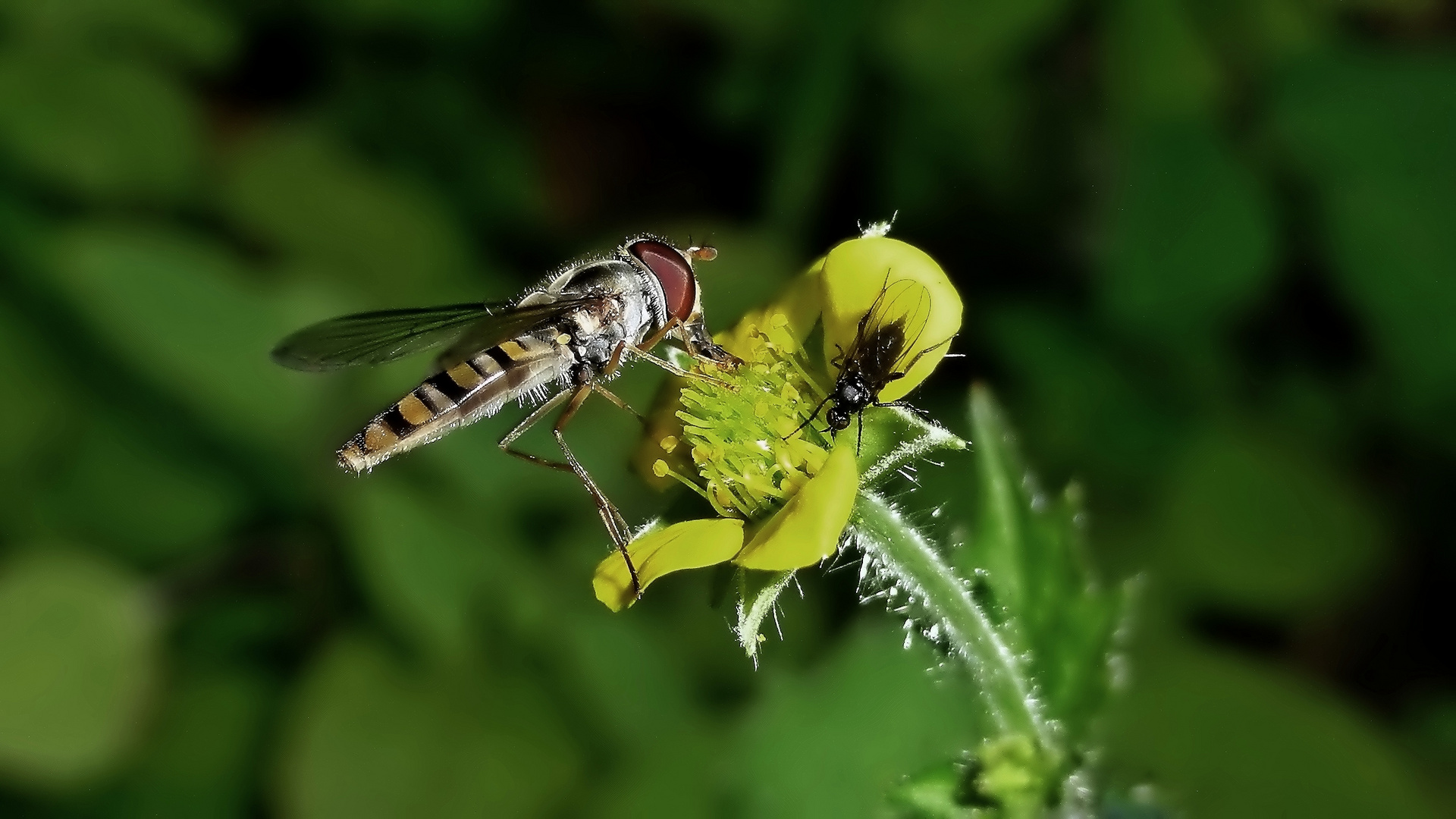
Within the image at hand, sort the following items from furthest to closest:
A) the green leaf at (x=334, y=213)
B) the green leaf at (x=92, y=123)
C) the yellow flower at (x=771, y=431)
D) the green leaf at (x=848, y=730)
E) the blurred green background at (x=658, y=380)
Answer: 1. the green leaf at (x=334, y=213)
2. the green leaf at (x=92, y=123)
3. the blurred green background at (x=658, y=380)
4. the green leaf at (x=848, y=730)
5. the yellow flower at (x=771, y=431)

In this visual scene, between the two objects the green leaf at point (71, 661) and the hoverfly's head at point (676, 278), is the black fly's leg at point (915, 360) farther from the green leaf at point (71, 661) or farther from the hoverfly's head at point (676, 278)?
the green leaf at point (71, 661)

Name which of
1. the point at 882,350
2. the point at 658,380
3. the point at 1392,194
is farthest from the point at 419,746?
the point at 1392,194

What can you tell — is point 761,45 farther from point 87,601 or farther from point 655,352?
point 87,601

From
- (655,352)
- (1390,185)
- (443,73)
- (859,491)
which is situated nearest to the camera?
(859,491)

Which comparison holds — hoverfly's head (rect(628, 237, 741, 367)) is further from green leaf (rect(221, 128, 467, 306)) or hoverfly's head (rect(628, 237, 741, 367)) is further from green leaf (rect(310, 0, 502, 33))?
green leaf (rect(310, 0, 502, 33))

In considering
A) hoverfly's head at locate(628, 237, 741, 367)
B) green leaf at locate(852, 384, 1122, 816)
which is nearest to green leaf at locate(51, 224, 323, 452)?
hoverfly's head at locate(628, 237, 741, 367)

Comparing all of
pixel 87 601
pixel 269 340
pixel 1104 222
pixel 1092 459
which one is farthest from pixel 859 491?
pixel 87 601

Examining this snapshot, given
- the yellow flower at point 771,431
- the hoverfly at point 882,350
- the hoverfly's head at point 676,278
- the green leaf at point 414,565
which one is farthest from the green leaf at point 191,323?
the hoverfly at point 882,350
